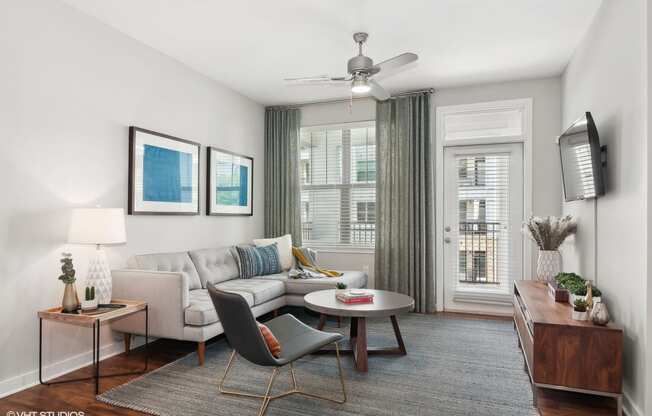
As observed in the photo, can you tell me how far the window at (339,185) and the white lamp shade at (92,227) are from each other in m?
3.03

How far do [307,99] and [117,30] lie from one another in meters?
2.48

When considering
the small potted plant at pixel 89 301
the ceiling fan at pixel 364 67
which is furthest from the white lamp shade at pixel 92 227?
the ceiling fan at pixel 364 67

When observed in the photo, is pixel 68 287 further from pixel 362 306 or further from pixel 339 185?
pixel 339 185

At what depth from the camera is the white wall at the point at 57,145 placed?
2639mm

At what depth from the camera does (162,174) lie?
385 centimetres

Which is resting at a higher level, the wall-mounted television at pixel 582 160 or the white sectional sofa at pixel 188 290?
the wall-mounted television at pixel 582 160

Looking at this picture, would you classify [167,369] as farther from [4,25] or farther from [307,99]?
[307,99]

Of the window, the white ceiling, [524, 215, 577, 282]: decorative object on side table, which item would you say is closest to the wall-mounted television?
[524, 215, 577, 282]: decorative object on side table

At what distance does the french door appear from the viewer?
15.3 feet

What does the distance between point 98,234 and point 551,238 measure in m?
3.53

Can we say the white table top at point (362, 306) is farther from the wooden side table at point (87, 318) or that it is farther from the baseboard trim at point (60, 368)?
the baseboard trim at point (60, 368)

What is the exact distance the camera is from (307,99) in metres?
5.40

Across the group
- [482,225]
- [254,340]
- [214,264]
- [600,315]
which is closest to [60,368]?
[214,264]

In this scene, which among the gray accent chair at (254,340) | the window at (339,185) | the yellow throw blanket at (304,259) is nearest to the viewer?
the gray accent chair at (254,340)
